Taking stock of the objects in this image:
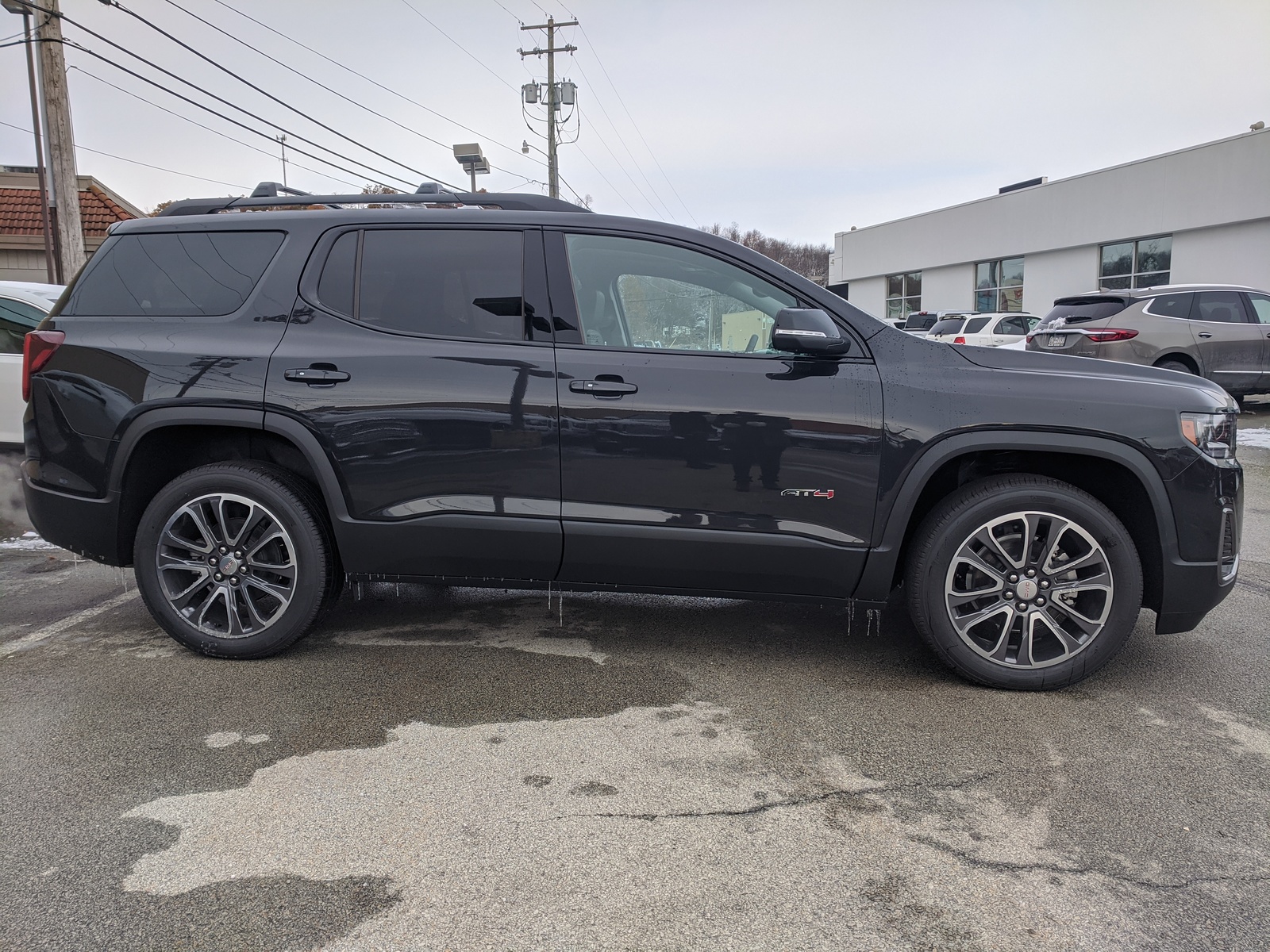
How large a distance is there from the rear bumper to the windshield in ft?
41.1

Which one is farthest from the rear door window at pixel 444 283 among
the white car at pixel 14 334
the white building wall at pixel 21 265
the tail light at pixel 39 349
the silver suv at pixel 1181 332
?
the white building wall at pixel 21 265

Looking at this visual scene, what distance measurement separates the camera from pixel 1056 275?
A: 3047 cm

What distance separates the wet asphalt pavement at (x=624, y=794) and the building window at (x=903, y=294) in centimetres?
3653

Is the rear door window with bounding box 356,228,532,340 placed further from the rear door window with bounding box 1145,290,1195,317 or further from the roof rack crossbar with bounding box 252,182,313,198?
the rear door window with bounding box 1145,290,1195,317

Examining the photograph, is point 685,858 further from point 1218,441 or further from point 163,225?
point 163,225

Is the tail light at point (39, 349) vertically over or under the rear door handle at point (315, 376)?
over

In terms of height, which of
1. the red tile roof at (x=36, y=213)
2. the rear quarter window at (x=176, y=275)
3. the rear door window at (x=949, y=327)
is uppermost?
the red tile roof at (x=36, y=213)

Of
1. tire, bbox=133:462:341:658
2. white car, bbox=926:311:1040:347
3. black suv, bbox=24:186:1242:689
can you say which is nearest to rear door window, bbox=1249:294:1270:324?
white car, bbox=926:311:1040:347

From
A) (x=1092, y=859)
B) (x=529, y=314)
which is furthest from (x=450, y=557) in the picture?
(x=1092, y=859)

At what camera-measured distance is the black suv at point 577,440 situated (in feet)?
11.3

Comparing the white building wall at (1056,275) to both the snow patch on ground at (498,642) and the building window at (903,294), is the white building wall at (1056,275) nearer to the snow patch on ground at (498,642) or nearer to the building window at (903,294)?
the building window at (903,294)

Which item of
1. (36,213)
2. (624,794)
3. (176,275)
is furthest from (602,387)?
(36,213)

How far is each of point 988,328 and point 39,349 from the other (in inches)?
819

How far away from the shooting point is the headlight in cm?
340
